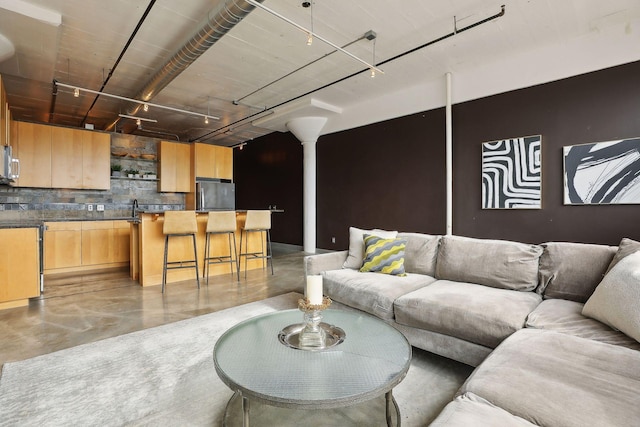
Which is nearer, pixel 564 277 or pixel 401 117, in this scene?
pixel 564 277

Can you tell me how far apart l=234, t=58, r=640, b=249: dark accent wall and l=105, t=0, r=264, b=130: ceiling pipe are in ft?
11.3

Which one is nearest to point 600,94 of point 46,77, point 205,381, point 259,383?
point 259,383

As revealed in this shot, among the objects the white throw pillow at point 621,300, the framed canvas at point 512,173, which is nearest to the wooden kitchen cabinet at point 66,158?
the framed canvas at point 512,173

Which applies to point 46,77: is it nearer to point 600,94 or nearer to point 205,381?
point 205,381

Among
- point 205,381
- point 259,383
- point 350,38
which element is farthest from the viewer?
point 350,38

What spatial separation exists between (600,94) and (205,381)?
5.11 meters

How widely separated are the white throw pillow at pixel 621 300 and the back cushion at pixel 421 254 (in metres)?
1.22

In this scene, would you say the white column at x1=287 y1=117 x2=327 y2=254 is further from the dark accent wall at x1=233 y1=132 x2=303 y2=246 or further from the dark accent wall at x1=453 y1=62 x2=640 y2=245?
the dark accent wall at x1=453 y1=62 x2=640 y2=245

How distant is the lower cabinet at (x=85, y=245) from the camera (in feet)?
17.3

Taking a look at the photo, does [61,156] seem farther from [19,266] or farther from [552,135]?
[552,135]

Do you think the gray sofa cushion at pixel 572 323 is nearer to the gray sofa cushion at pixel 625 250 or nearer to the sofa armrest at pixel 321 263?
the gray sofa cushion at pixel 625 250

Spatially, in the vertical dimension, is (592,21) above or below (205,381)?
above

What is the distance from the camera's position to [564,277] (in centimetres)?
222

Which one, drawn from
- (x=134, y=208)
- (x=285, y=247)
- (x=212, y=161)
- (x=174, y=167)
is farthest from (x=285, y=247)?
(x=134, y=208)
